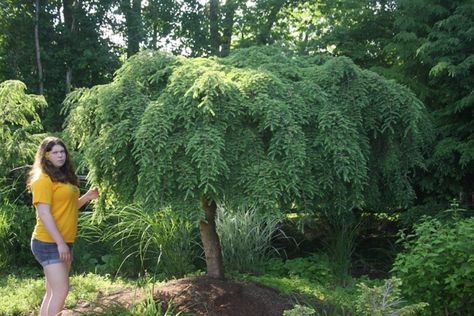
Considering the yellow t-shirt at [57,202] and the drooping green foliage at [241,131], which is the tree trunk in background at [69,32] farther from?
the yellow t-shirt at [57,202]

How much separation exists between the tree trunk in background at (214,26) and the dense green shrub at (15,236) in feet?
25.6

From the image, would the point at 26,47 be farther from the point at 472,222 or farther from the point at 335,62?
the point at 472,222

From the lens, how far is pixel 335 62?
175 inches

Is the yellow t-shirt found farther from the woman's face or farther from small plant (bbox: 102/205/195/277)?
small plant (bbox: 102/205/195/277)

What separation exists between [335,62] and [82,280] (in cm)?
358

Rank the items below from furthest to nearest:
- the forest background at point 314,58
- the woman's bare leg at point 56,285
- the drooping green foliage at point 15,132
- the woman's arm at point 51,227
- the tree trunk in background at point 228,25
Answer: the tree trunk in background at point 228,25, the drooping green foliage at point 15,132, the forest background at point 314,58, the woman's bare leg at point 56,285, the woman's arm at point 51,227

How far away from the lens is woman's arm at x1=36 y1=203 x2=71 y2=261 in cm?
399

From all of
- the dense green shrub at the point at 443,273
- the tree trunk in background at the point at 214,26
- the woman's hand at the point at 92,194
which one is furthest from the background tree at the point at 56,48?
the dense green shrub at the point at 443,273

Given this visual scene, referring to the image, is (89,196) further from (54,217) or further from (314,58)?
(314,58)

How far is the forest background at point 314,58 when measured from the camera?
5.01 meters

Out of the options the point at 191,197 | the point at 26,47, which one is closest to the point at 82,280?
the point at 191,197

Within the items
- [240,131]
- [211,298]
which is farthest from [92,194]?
[240,131]

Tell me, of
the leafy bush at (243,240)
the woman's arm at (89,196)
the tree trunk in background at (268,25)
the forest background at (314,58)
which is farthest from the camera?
the tree trunk in background at (268,25)

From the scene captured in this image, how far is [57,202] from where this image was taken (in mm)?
4145
